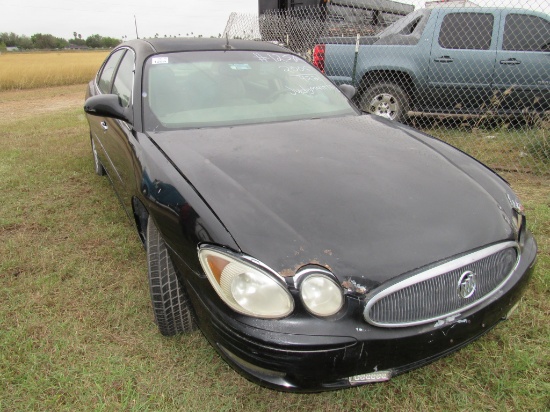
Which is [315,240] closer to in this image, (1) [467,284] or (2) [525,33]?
(1) [467,284]

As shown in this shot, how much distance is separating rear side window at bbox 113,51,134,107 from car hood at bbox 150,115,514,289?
0.59 meters

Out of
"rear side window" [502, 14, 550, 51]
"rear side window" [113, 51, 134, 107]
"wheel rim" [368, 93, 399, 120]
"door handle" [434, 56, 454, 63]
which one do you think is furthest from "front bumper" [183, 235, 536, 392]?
"rear side window" [502, 14, 550, 51]

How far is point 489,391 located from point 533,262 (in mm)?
593

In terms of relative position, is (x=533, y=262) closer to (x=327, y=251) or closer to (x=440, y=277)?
(x=440, y=277)

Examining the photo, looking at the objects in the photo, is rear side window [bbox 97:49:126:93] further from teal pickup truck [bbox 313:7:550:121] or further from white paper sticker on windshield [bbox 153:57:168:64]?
teal pickup truck [bbox 313:7:550:121]

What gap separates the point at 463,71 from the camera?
5250mm

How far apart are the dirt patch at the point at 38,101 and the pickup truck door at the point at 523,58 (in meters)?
8.95

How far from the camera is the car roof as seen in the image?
2.76 metres

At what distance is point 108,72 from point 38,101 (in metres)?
9.36

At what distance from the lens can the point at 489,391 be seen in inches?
67.8

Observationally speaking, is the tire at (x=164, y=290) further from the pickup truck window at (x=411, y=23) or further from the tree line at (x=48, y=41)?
the tree line at (x=48, y=41)

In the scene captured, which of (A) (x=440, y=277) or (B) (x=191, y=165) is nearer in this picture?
(A) (x=440, y=277)

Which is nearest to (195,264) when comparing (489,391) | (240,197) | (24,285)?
(240,197)

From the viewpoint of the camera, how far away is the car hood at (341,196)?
1.41 m
